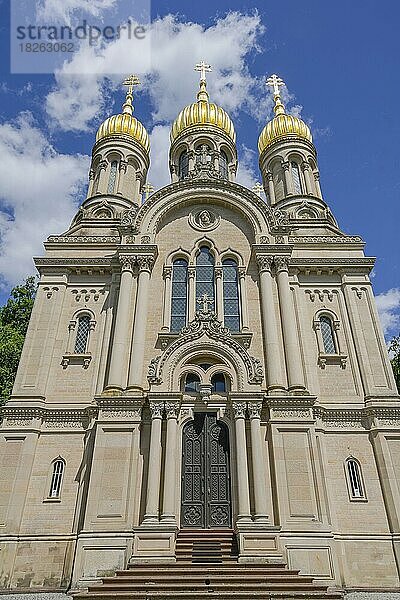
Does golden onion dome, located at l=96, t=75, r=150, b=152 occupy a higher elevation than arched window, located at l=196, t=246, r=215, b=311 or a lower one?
higher

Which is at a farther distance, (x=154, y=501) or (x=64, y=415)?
(x=64, y=415)

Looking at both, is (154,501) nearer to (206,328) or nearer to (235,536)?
(235,536)

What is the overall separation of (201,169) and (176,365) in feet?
33.5

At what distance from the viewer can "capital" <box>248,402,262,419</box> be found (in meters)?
15.4

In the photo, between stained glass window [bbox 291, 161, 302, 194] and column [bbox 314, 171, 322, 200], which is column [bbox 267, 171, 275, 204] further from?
column [bbox 314, 171, 322, 200]

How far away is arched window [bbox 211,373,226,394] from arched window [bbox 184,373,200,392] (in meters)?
0.54

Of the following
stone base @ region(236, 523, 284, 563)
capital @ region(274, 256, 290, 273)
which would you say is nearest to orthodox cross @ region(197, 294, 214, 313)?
capital @ region(274, 256, 290, 273)

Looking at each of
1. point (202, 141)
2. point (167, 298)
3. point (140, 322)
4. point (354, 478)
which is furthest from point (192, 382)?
point (202, 141)

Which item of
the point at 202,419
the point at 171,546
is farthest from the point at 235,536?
the point at 202,419

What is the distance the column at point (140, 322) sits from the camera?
54.4 ft

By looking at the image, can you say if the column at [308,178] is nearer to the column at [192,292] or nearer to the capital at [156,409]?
the column at [192,292]

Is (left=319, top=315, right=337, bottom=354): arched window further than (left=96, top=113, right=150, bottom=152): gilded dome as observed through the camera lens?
No

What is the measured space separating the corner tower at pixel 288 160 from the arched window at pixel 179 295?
889 centimetres

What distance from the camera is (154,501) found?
14.2 m
